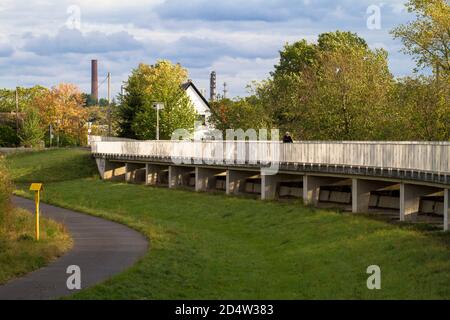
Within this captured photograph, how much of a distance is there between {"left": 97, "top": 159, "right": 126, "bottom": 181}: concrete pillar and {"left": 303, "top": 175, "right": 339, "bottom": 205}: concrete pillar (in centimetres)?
2651

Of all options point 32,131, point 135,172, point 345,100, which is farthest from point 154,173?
point 32,131

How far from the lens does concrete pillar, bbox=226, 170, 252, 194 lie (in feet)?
147

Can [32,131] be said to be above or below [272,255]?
above

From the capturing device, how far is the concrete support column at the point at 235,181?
44.7 m

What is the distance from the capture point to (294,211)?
33.9 meters

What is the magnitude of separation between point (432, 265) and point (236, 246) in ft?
28.1

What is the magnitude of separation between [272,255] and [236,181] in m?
19.8

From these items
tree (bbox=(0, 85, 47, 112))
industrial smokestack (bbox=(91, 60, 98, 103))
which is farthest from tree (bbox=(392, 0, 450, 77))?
industrial smokestack (bbox=(91, 60, 98, 103))

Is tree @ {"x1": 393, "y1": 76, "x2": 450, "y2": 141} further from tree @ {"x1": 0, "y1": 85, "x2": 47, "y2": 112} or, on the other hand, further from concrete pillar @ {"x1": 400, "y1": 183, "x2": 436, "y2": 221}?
tree @ {"x1": 0, "y1": 85, "x2": 47, "y2": 112}

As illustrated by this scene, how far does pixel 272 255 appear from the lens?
84.2ft

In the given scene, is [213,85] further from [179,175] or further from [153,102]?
[179,175]

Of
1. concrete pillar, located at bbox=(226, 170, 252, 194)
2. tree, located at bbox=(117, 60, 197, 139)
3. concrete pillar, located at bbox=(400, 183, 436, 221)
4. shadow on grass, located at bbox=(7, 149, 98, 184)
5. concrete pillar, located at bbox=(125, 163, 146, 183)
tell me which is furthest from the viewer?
tree, located at bbox=(117, 60, 197, 139)
